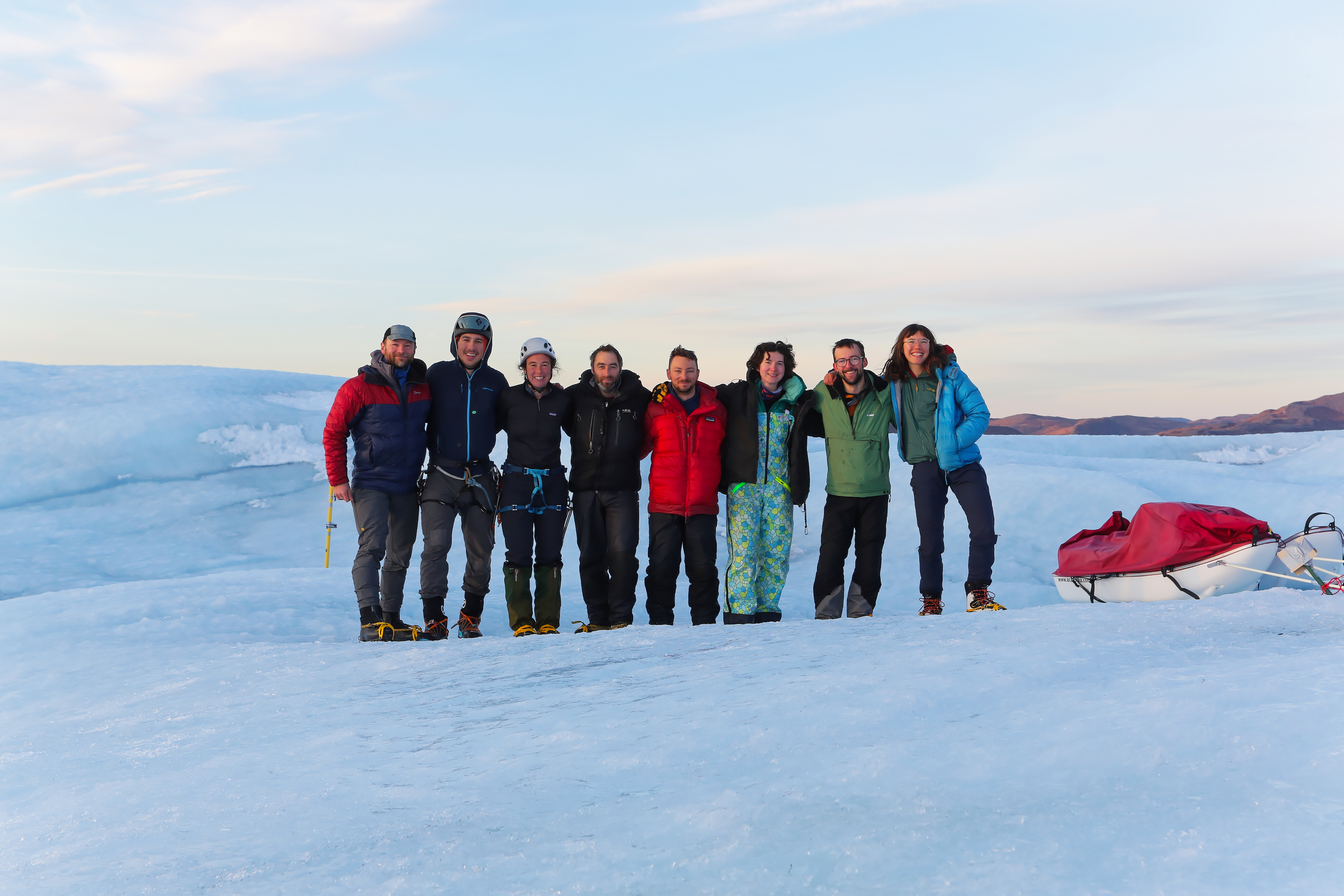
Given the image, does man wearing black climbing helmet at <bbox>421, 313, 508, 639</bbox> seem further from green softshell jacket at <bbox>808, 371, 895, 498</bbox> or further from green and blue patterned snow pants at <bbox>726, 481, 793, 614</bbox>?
green softshell jacket at <bbox>808, 371, 895, 498</bbox>

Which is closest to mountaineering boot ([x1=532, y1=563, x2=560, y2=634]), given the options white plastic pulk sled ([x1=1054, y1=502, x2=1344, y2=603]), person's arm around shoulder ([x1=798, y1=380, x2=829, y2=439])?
person's arm around shoulder ([x1=798, y1=380, x2=829, y2=439])

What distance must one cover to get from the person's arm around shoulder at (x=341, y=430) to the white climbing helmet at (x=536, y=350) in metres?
0.87

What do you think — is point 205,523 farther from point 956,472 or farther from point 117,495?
point 956,472

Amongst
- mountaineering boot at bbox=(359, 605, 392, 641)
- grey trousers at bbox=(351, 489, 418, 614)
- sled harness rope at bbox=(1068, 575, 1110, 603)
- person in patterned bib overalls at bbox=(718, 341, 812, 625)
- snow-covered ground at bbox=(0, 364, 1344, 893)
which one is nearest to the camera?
snow-covered ground at bbox=(0, 364, 1344, 893)

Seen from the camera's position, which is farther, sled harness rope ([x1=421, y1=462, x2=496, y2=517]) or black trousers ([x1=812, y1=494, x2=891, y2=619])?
black trousers ([x1=812, y1=494, x2=891, y2=619])

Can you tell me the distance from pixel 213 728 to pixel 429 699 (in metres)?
0.78

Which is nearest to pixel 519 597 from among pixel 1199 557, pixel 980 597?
pixel 980 597

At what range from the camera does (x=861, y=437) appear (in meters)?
5.03

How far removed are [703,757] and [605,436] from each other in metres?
2.72

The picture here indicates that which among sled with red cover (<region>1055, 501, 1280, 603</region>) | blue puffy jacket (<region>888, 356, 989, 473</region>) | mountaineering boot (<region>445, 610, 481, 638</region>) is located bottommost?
mountaineering boot (<region>445, 610, 481, 638</region>)

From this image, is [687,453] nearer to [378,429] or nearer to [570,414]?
[570,414]

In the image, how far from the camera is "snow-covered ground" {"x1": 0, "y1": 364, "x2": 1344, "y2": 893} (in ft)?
6.61

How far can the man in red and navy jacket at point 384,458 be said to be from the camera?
4.80 m

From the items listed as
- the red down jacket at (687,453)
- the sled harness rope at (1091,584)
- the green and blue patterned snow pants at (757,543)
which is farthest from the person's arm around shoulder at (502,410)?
the sled harness rope at (1091,584)
